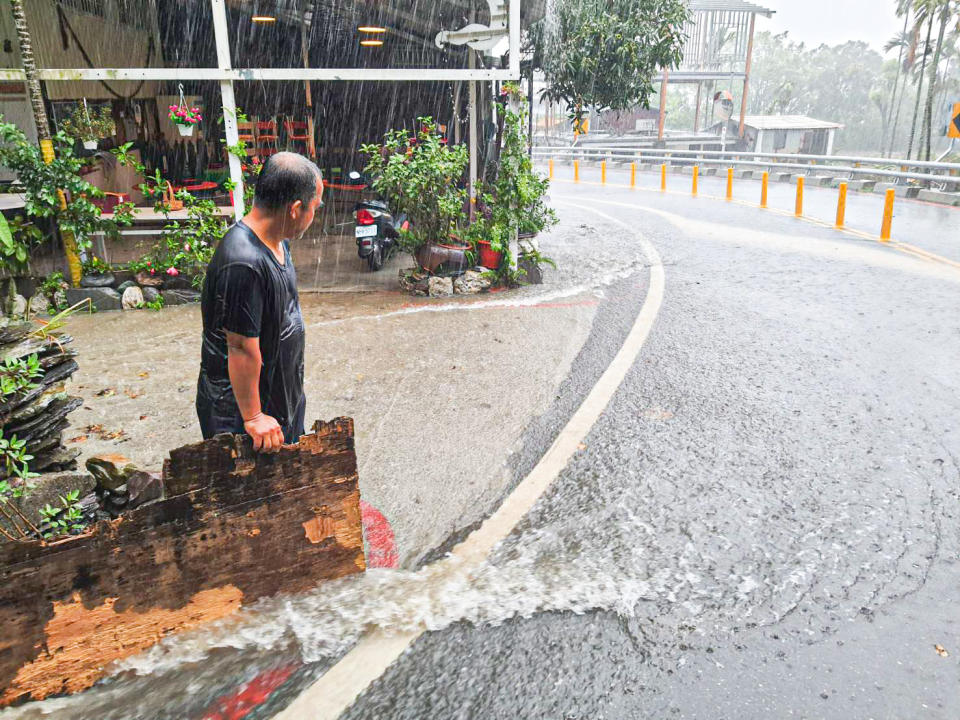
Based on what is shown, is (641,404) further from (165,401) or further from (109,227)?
(109,227)

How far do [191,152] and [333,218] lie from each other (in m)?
3.41

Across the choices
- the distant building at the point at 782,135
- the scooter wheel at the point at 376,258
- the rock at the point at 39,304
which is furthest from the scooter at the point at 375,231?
the distant building at the point at 782,135

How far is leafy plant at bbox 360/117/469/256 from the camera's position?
8.71 meters

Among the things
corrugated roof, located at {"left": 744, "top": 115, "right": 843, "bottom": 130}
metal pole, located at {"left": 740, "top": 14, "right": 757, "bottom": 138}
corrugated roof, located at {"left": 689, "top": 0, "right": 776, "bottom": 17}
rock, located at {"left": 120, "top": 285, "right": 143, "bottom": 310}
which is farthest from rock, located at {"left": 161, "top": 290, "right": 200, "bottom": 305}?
corrugated roof, located at {"left": 744, "top": 115, "right": 843, "bottom": 130}

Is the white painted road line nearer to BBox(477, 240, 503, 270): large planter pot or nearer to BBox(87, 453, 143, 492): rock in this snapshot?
BBox(87, 453, 143, 492): rock

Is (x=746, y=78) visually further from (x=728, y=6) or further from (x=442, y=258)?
(x=442, y=258)

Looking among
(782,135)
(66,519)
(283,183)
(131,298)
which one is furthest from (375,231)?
(782,135)

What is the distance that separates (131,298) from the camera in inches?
332

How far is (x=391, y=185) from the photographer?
879cm

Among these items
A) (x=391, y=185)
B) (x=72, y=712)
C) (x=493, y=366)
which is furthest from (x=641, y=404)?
(x=391, y=185)

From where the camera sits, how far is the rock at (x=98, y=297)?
27.2 feet

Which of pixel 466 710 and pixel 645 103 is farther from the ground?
pixel 645 103

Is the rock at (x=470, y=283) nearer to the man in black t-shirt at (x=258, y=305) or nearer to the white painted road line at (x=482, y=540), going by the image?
the white painted road line at (x=482, y=540)

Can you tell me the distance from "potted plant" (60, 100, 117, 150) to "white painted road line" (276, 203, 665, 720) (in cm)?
750
